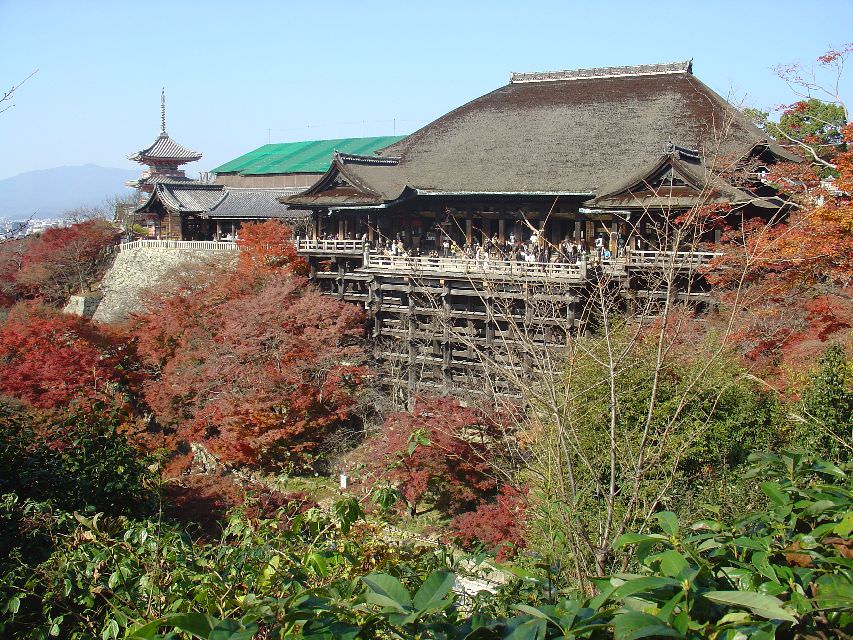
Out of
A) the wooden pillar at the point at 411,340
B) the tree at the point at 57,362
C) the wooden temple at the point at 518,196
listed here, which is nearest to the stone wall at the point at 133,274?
the wooden temple at the point at 518,196

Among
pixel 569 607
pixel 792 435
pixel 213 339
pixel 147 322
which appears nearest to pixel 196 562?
pixel 569 607

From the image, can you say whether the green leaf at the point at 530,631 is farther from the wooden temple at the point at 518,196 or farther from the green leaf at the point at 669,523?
the wooden temple at the point at 518,196

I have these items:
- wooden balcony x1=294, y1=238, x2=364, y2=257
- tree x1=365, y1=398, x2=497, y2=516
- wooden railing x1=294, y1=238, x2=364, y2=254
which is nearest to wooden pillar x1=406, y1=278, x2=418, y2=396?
wooden balcony x1=294, y1=238, x2=364, y2=257

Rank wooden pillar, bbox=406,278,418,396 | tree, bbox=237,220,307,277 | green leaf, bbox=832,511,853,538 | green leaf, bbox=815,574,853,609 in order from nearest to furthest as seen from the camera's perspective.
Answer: green leaf, bbox=815,574,853,609
green leaf, bbox=832,511,853,538
wooden pillar, bbox=406,278,418,396
tree, bbox=237,220,307,277

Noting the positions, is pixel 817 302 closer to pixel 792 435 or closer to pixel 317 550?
pixel 792 435

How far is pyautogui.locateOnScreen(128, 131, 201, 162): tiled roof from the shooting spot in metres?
50.2

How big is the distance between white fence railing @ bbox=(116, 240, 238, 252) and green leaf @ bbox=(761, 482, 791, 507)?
2796cm

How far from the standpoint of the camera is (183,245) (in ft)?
109

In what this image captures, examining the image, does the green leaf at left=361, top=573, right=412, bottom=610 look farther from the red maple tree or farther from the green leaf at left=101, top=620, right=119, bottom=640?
the red maple tree

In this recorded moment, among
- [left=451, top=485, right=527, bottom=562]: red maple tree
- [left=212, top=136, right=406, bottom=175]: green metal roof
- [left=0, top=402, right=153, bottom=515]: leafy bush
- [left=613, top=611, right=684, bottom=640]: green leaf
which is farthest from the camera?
[left=212, top=136, right=406, bottom=175]: green metal roof

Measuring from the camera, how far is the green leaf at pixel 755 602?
98.7 inches

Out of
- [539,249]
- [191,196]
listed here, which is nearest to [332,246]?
[539,249]

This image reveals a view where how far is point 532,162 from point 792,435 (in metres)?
13.8

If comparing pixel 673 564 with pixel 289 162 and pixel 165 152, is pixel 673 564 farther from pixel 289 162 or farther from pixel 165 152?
pixel 165 152
